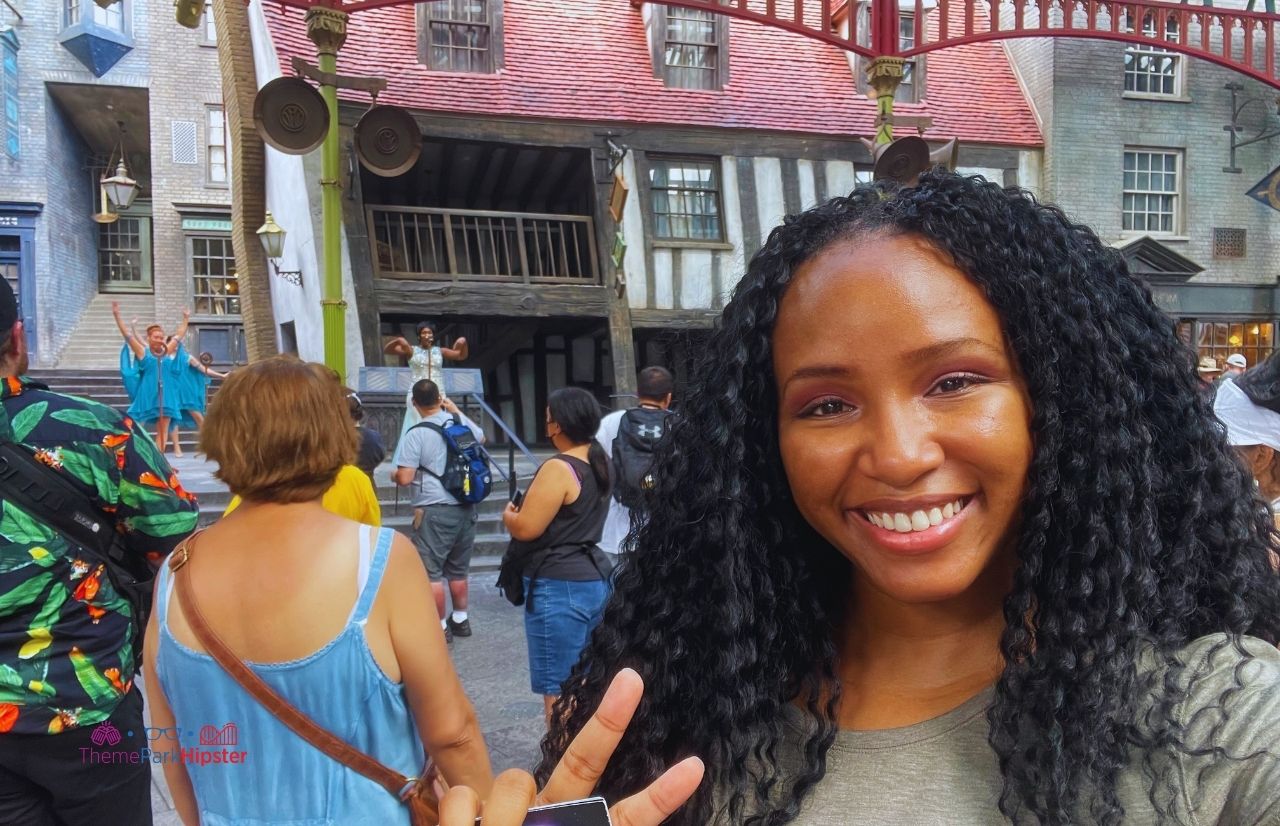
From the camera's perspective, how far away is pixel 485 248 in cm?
1441

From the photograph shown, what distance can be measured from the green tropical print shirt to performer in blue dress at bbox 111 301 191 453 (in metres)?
10.3

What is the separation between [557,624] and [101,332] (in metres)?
20.9

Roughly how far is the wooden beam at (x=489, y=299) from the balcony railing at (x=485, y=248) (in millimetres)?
152

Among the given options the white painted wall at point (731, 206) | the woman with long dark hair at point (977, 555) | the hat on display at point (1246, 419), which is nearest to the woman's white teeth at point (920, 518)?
the woman with long dark hair at point (977, 555)

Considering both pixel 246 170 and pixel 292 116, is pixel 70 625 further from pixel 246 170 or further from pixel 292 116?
pixel 246 170

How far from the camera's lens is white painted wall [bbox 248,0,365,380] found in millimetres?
11914

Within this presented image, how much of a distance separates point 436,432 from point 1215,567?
4.86 metres

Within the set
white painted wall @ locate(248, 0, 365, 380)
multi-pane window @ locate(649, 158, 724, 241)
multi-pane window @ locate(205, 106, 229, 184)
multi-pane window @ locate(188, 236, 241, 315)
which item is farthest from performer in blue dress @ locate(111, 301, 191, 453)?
multi-pane window @ locate(205, 106, 229, 184)

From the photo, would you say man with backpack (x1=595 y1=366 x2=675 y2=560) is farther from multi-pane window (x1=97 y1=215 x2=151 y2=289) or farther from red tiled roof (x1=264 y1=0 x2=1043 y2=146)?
multi-pane window (x1=97 y1=215 x2=151 y2=289)

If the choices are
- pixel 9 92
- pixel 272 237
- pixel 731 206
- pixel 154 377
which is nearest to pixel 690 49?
pixel 731 206

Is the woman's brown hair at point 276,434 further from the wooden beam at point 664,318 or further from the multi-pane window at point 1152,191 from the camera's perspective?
the multi-pane window at point 1152,191

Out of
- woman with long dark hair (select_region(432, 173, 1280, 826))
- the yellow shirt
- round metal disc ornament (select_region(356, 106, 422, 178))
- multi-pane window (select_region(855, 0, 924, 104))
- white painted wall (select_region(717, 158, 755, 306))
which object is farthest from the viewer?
multi-pane window (select_region(855, 0, 924, 104))

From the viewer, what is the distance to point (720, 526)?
1.23 metres

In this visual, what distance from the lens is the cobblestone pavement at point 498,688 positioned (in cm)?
395
